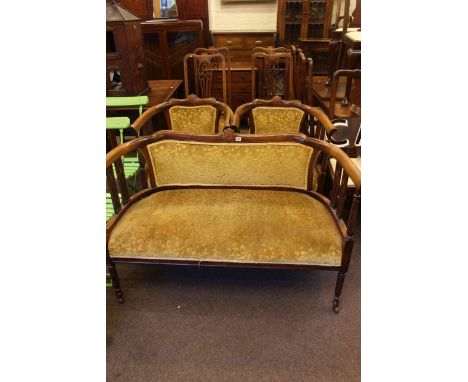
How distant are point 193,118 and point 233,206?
0.89 m

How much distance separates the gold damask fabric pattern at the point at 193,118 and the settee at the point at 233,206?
57 cm

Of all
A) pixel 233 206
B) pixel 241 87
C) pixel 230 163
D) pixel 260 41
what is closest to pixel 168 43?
pixel 241 87

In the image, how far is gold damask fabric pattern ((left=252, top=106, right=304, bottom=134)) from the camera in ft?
6.81

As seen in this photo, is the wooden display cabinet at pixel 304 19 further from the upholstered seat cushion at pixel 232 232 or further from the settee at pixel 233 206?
the upholstered seat cushion at pixel 232 232

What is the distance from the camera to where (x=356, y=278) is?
65.7 inches

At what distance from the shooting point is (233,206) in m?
1.55

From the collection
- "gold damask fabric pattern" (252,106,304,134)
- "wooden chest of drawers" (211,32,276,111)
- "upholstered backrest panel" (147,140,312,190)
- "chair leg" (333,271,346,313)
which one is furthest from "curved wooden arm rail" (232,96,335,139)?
"wooden chest of drawers" (211,32,276,111)

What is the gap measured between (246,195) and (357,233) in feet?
2.64

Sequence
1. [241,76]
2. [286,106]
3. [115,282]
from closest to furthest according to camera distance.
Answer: [115,282], [286,106], [241,76]

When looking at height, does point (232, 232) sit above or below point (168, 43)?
below

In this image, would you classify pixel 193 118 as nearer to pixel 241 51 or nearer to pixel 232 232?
pixel 232 232

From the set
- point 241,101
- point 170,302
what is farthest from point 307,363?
point 241,101

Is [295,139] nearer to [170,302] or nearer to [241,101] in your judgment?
[170,302]

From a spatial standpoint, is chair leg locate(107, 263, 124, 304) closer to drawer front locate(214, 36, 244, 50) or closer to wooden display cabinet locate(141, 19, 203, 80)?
wooden display cabinet locate(141, 19, 203, 80)
